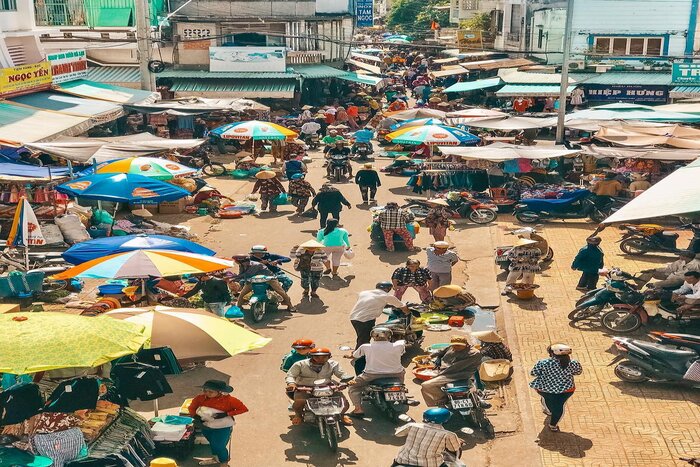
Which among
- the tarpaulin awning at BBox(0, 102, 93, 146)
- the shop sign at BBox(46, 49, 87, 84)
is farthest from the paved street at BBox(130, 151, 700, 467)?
the shop sign at BBox(46, 49, 87, 84)

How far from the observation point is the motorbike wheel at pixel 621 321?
15.3 meters

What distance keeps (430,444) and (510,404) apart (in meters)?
3.66

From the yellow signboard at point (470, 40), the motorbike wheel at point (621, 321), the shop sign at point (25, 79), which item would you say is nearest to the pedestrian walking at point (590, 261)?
the motorbike wheel at point (621, 321)

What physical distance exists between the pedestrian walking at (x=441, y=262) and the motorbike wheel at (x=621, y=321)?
8.70 feet

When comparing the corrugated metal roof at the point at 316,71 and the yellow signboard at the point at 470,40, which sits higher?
the corrugated metal roof at the point at 316,71

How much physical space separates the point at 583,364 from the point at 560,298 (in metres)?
3.43

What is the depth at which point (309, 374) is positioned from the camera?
38.2 feet

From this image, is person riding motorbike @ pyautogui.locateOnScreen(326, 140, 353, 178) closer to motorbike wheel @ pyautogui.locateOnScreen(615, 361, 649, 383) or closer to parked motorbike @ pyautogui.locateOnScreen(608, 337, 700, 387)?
parked motorbike @ pyautogui.locateOnScreen(608, 337, 700, 387)

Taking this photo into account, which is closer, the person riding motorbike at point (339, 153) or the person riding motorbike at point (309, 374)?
the person riding motorbike at point (309, 374)

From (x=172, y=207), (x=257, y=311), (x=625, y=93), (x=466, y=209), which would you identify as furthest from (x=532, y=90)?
(x=257, y=311)

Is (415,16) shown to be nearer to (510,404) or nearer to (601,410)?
(510,404)

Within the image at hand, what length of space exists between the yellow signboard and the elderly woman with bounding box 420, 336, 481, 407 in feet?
174

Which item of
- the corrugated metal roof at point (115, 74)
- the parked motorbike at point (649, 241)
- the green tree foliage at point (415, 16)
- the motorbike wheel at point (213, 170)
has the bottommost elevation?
the green tree foliage at point (415, 16)

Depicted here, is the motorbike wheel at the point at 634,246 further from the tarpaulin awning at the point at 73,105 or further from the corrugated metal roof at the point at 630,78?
the corrugated metal roof at the point at 630,78
